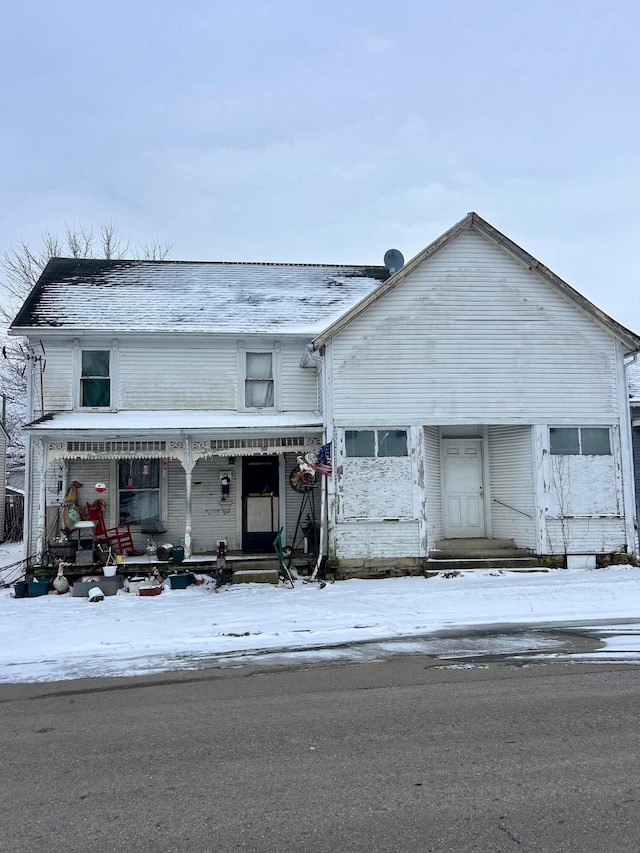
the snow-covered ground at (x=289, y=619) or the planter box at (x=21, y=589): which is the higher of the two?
the planter box at (x=21, y=589)

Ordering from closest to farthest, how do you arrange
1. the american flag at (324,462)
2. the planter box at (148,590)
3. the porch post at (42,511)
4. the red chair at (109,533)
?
the planter box at (148,590) → the american flag at (324,462) → the porch post at (42,511) → the red chair at (109,533)

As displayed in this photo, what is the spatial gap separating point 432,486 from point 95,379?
817 cm

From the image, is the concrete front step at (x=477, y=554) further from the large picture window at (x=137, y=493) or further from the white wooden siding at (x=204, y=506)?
the large picture window at (x=137, y=493)

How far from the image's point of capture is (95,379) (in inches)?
639

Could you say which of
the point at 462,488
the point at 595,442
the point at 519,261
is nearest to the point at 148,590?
the point at 462,488

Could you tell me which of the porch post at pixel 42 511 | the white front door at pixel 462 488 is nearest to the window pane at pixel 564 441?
the white front door at pixel 462 488

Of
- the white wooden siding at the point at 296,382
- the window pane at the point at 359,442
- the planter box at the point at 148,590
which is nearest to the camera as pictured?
the planter box at the point at 148,590

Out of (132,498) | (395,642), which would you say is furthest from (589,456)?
(132,498)

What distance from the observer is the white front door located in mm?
15922

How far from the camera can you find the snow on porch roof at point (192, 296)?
53.4ft

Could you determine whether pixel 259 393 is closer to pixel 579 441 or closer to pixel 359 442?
pixel 359 442

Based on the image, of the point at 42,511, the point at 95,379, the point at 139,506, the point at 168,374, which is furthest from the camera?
the point at 139,506

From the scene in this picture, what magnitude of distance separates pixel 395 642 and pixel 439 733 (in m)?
3.63

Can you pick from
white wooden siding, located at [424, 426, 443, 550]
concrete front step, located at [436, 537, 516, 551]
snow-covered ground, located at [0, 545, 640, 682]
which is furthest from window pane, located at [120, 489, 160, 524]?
concrete front step, located at [436, 537, 516, 551]
